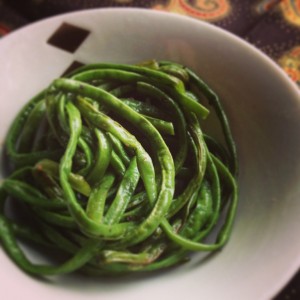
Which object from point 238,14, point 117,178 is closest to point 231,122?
point 117,178

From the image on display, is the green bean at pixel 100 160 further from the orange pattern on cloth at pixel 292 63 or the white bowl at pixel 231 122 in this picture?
the orange pattern on cloth at pixel 292 63

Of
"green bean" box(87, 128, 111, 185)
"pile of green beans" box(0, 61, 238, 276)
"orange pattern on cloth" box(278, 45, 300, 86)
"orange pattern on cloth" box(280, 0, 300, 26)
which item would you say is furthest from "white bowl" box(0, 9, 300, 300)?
"orange pattern on cloth" box(280, 0, 300, 26)

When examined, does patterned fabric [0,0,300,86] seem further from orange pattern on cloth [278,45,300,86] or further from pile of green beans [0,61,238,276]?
pile of green beans [0,61,238,276]

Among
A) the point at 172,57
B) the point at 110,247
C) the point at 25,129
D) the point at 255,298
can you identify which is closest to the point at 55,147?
the point at 25,129

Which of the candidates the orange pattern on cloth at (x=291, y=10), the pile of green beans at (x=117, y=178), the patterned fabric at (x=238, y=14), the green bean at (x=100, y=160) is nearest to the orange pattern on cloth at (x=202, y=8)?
the patterned fabric at (x=238, y=14)

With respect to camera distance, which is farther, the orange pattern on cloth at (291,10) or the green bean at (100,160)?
the orange pattern on cloth at (291,10)

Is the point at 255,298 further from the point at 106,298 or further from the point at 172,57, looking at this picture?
the point at 172,57

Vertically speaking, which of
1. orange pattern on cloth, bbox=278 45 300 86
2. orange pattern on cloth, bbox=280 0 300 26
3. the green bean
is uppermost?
orange pattern on cloth, bbox=280 0 300 26
